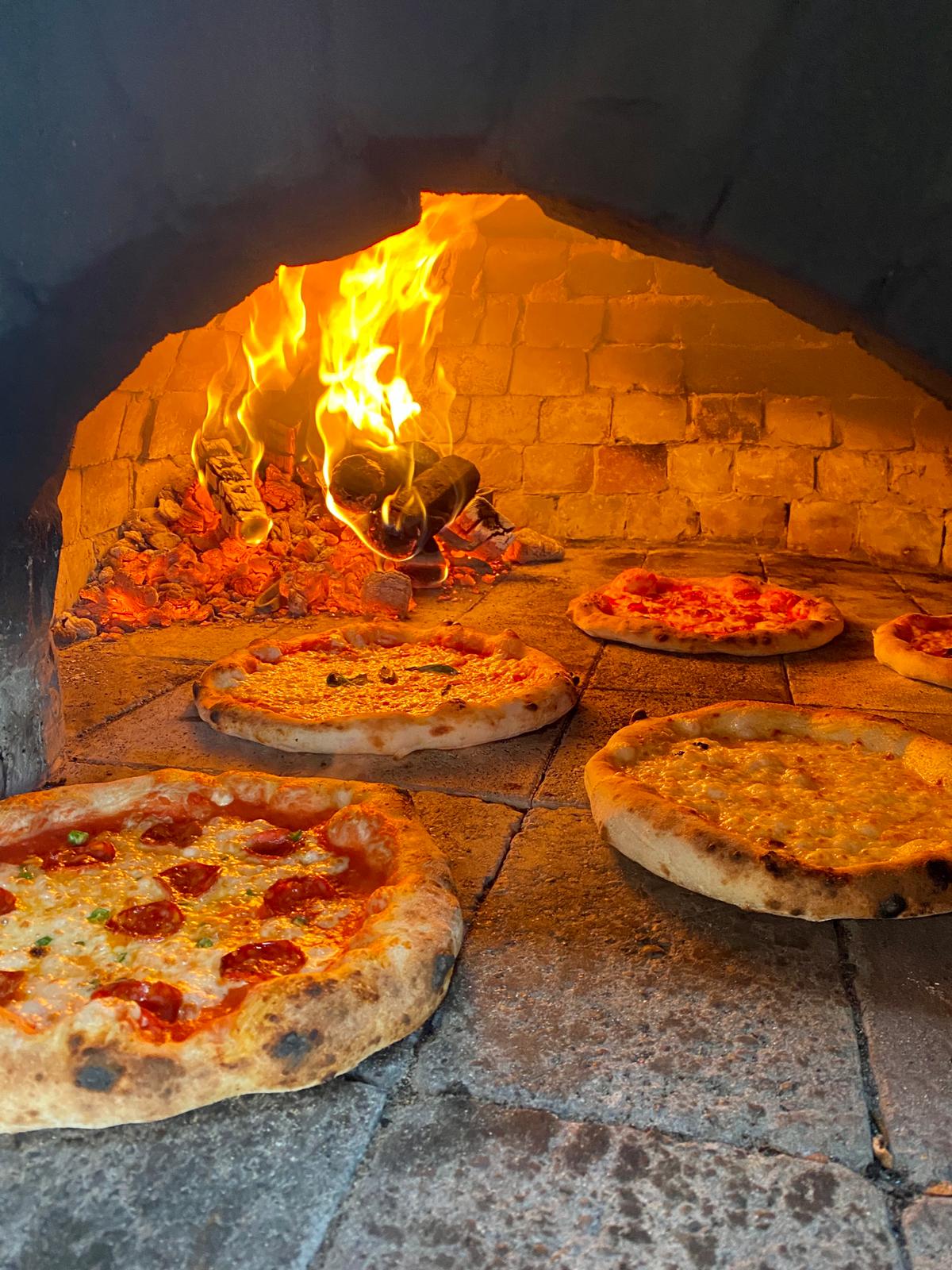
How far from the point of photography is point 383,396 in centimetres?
745

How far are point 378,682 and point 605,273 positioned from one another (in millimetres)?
5115

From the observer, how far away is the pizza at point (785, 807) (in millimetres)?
2660

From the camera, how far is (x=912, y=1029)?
7.47ft

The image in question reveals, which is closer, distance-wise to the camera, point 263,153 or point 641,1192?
point 641,1192

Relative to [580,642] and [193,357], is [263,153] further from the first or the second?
[193,357]

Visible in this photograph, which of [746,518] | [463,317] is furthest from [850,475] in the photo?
[463,317]

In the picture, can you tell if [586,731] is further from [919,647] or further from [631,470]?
[631,470]

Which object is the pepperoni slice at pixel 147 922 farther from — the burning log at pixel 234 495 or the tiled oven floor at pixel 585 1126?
the burning log at pixel 234 495

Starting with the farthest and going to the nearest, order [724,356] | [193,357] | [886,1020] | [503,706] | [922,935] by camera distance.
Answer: [724,356] < [193,357] < [503,706] < [922,935] < [886,1020]

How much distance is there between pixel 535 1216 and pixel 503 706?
228cm

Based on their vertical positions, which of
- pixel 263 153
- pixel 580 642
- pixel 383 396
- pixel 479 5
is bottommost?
pixel 580 642

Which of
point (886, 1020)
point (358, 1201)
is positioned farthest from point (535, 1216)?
point (886, 1020)

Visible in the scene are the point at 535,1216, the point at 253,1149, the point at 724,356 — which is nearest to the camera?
the point at 535,1216

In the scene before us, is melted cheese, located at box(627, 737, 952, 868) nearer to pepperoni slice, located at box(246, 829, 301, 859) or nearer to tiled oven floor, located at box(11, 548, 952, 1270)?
tiled oven floor, located at box(11, 548, 952, 1270)
